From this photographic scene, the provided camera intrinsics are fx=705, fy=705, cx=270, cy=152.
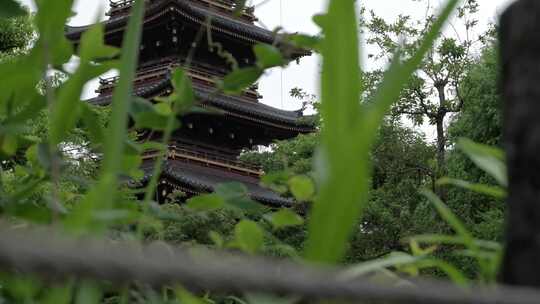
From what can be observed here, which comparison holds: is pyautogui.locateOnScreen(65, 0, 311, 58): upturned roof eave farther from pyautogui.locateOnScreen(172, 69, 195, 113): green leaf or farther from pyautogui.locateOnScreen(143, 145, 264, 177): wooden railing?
pyautogui.locateOnScreen(172, 69, 195, 113): green leaf

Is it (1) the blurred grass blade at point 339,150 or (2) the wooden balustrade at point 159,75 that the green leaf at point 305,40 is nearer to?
(1) the blurred grass blade at point 339,150

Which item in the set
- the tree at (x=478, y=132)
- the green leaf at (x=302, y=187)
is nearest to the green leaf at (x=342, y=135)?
the green leaf at (x=302, y=187)

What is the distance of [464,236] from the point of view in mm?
412

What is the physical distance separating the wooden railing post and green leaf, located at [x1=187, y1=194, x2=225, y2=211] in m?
0.27

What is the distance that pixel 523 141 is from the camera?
0.29 meters

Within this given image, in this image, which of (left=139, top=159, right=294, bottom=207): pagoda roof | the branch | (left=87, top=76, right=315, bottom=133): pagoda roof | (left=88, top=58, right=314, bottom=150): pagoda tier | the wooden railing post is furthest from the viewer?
(left=88, top=58, right=314, bottom=150): pagoda tier

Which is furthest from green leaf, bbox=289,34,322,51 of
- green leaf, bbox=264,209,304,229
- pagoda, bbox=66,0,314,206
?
pagoda, bbox=66,0,314,206

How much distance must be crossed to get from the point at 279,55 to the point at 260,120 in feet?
40.0

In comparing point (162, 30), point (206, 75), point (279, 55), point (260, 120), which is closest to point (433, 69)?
point (260, 120)

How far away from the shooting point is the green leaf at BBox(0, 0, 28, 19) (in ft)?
2.01

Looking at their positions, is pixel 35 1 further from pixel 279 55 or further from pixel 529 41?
pixel 529 41

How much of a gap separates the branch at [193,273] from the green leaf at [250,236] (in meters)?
0.30

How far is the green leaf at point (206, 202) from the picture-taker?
1.77 feet

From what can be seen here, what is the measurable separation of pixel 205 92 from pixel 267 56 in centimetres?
1121
